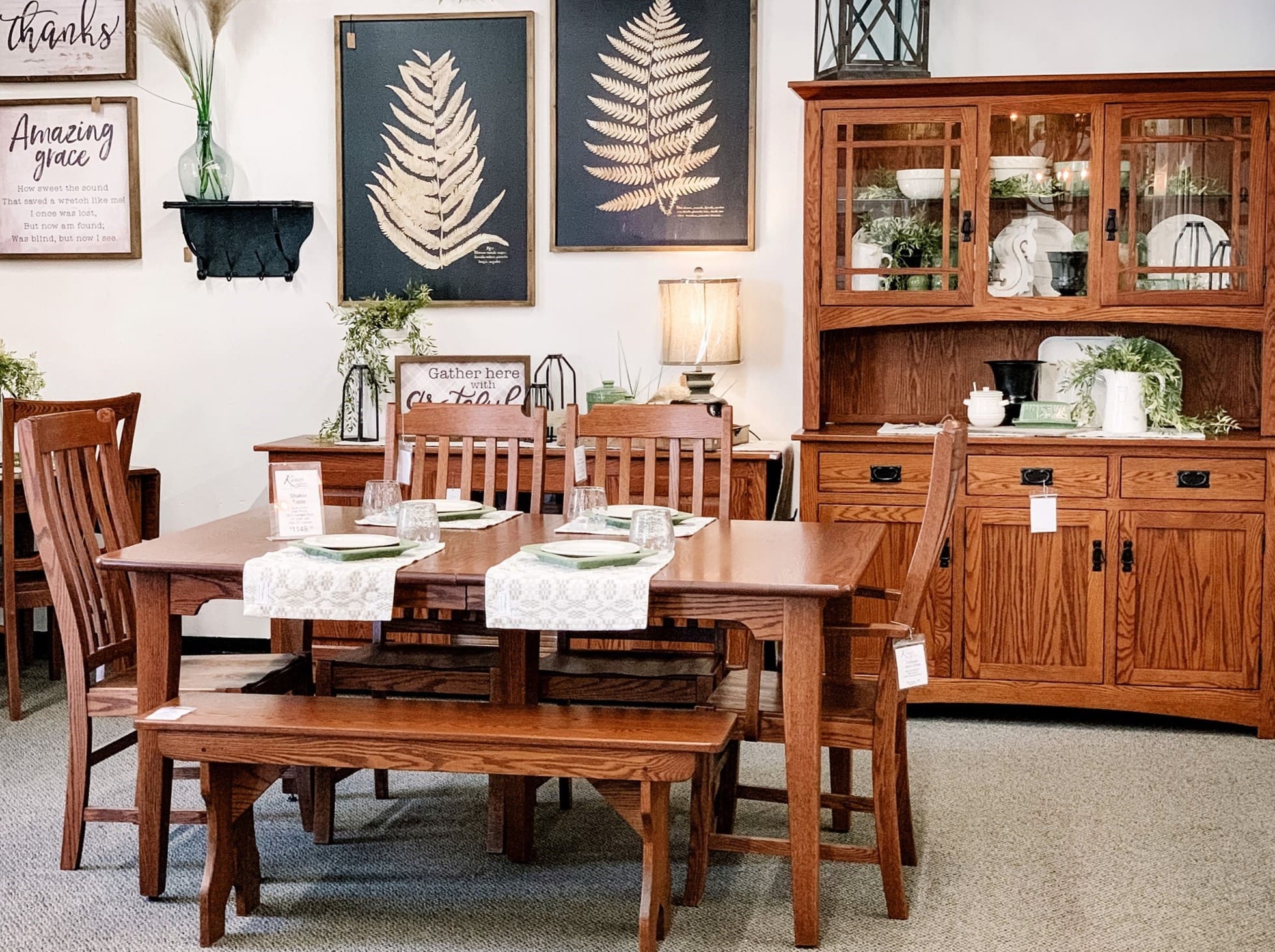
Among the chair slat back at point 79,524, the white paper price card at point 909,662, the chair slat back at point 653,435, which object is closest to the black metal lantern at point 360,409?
the chair slat back at point 653,435

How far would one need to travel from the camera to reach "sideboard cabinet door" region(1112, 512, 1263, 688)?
4.10m

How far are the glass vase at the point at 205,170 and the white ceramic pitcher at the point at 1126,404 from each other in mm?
3014

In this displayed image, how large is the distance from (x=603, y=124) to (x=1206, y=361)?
2.11 metres

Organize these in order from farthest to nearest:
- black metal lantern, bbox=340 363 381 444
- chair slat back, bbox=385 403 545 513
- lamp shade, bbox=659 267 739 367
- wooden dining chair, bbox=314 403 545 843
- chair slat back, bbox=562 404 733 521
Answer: black metal lantern, bbox=340 363 381 444 → lamp shade, bbox=659 267 739 367 → chair slat back, bbox=385 403 545 513 → chair slat back, bbox=562 404 733 521 → wooden dining chair, bbox=314 403 545 843

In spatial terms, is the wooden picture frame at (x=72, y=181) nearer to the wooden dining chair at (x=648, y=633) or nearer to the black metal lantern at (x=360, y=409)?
the black metal lantern at (x=360, y=409)

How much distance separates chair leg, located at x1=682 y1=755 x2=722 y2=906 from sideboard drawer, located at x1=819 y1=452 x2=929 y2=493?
1.52 meters

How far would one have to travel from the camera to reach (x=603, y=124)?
4.82 meters

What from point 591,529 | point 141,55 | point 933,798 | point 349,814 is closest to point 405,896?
point 349,814

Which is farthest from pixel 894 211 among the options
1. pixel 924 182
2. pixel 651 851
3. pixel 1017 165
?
pixel 651 851

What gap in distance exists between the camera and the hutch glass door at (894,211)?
427cm

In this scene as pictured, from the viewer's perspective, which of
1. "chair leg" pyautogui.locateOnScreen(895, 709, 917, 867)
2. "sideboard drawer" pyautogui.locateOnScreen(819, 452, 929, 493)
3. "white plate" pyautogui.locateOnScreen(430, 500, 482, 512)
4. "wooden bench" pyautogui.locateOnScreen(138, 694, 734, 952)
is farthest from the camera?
"sideboard drawer" pyautogui.locateOnScreen(819, 452, 929, 493)

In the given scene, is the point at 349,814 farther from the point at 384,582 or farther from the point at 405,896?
the point at 384,582

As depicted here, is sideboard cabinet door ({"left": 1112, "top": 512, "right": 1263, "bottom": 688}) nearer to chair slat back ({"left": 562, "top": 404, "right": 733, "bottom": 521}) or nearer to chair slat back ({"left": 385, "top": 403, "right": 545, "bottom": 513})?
chair slat back ({"left": 562, "top": 404, "right": 733, "bottom": 521})

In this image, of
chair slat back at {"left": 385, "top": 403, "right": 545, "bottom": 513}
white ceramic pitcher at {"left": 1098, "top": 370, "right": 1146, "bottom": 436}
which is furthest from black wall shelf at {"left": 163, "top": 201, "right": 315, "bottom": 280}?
white ceramic pitcher at {"left": 1098, "top": 370, "right": 1146, "bottom": 436}
